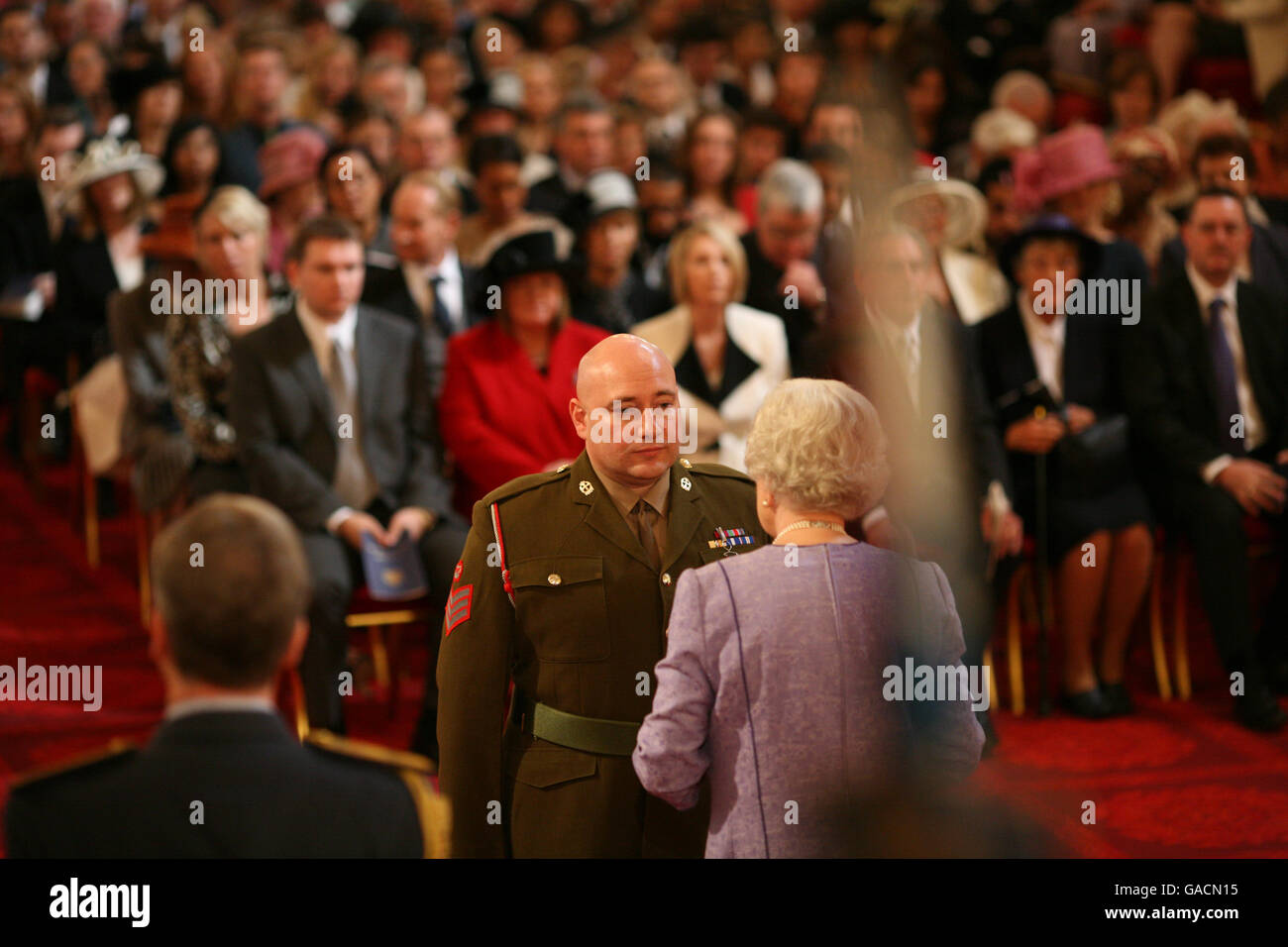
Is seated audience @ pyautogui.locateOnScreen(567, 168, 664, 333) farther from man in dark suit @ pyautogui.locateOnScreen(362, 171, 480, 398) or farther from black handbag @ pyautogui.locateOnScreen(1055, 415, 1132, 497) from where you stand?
black handbag @ pyautogui.locateOnScreen(1055, 415, 1132, 497)

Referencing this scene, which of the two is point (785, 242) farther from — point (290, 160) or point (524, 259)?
point (290, 160)

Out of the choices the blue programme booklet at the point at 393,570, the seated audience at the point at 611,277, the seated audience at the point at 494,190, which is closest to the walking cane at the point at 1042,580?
the seated audience at the point at 611,277

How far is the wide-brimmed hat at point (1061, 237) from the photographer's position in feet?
15.9

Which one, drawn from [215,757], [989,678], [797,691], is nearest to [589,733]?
[797,691]

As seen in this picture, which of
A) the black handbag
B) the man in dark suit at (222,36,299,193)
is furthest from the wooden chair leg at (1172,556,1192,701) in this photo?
the man in dark suit at (222,36,299,193)

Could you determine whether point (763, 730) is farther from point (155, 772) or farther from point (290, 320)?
point (290, 320)

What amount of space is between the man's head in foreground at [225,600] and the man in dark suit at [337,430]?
8.09 feet

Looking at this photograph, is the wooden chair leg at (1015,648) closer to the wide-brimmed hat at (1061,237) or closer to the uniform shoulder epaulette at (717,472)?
the wide-brimmed hat at (1061,237)

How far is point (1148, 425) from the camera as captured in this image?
4.73 meters

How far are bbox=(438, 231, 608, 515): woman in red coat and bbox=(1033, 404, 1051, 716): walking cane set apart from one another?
137 cm

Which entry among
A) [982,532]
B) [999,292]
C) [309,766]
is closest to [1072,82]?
[999,292]

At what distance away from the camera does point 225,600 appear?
169 centimetres

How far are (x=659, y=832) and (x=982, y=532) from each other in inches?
86.0

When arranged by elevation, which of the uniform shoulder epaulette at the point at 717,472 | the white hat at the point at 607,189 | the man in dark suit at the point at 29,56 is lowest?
the uniform shoulder epaulette at the point at 717,472
